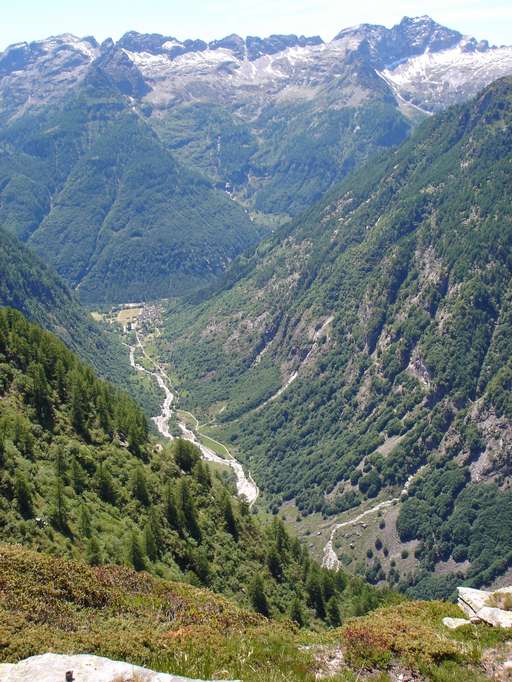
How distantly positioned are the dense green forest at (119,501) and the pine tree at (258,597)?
148 mm

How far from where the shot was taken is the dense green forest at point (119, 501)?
85188 mm

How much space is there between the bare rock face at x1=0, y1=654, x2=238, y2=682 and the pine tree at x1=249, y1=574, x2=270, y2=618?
69184 millimetres

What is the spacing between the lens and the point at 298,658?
1720 inches

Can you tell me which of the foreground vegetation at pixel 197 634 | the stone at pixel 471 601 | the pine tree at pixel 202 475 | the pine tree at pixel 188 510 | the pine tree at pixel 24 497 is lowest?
the pine tree at pixel 202 475

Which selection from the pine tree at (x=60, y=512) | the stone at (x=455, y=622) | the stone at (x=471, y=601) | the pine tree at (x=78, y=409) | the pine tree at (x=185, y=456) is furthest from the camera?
the pine tree at (x=185, y=456)

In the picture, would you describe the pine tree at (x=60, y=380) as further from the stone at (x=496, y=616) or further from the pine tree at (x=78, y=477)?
the stone at (x=496, y=616)

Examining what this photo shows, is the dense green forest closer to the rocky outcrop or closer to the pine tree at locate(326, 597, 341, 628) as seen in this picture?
the pine tree at locate(326, 597, 341, 628)

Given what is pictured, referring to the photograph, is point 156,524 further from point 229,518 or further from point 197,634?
point 197,634

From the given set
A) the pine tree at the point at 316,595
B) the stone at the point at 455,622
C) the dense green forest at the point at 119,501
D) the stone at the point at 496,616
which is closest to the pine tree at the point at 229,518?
the dense green forest at the point at 119,501

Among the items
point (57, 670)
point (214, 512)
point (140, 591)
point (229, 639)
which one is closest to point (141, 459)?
point (214, 512)

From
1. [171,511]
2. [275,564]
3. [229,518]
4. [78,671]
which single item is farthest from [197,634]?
[229,518]

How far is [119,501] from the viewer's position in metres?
106

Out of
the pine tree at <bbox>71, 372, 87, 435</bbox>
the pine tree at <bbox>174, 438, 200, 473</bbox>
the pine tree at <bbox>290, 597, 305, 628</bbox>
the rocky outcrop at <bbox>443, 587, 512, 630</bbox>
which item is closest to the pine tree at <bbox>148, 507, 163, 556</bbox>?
the pine tree at <bbox>290, 597, 305, 628</bbox>

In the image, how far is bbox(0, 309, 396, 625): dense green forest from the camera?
85.2 metres
